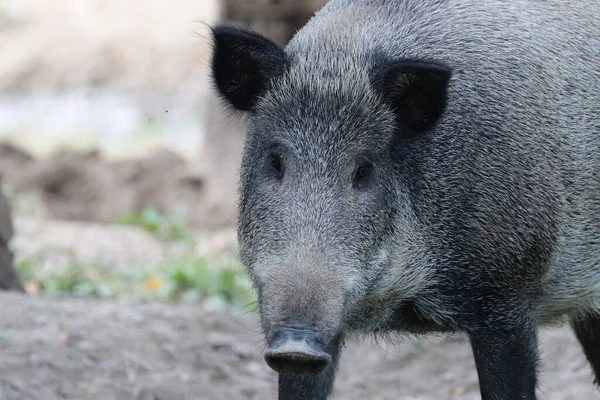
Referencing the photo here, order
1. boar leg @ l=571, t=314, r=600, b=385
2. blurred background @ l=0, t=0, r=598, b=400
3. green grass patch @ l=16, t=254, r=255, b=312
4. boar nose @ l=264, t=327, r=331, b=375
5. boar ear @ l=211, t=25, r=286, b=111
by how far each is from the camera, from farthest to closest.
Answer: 1. green grass patch @ l=16, t=254, r=255, b=312
2. blurred background @ l=0, t=0, r=598, b=400
3. boar leg @ l=571, t=314, r=600, b=385
4. boar ear @ l=211, t=25, r=286, b=111
5. boar nose @ l=264, t=327, r=331, b=375

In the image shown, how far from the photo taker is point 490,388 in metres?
4.57

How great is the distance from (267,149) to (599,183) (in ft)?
5.65

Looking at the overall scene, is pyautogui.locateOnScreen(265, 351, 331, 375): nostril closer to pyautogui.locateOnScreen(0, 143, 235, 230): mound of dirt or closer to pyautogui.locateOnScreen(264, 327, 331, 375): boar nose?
pyautogui.locateOnScreen(264, 327, 331, 375): boar nose

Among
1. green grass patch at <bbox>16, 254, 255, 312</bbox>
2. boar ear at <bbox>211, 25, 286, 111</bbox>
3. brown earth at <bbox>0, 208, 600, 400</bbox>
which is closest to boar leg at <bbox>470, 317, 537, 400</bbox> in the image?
brown earth at <bbox>0, 208, 600, 400</bbox>

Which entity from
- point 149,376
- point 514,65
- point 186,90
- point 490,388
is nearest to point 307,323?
point 490,388

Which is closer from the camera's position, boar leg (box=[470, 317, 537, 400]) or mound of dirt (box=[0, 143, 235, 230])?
boar leg (box=[470, 317, 537, 400])

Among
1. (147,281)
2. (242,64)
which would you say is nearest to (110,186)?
(147,281)

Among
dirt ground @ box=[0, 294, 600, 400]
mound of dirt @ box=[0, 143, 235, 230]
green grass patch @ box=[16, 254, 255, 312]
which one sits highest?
dirt ground @ box=[0, 294, 600, 400]

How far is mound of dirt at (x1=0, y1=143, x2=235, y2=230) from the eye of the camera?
12336mm

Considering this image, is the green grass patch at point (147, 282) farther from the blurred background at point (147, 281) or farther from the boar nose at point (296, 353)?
the boar nose at point (296, 353)

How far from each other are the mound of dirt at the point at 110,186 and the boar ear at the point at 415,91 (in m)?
7.71

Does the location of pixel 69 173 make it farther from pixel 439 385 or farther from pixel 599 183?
pixel 599 183

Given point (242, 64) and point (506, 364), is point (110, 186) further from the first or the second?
point (506, 364)

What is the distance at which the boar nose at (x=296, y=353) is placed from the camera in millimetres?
3559
